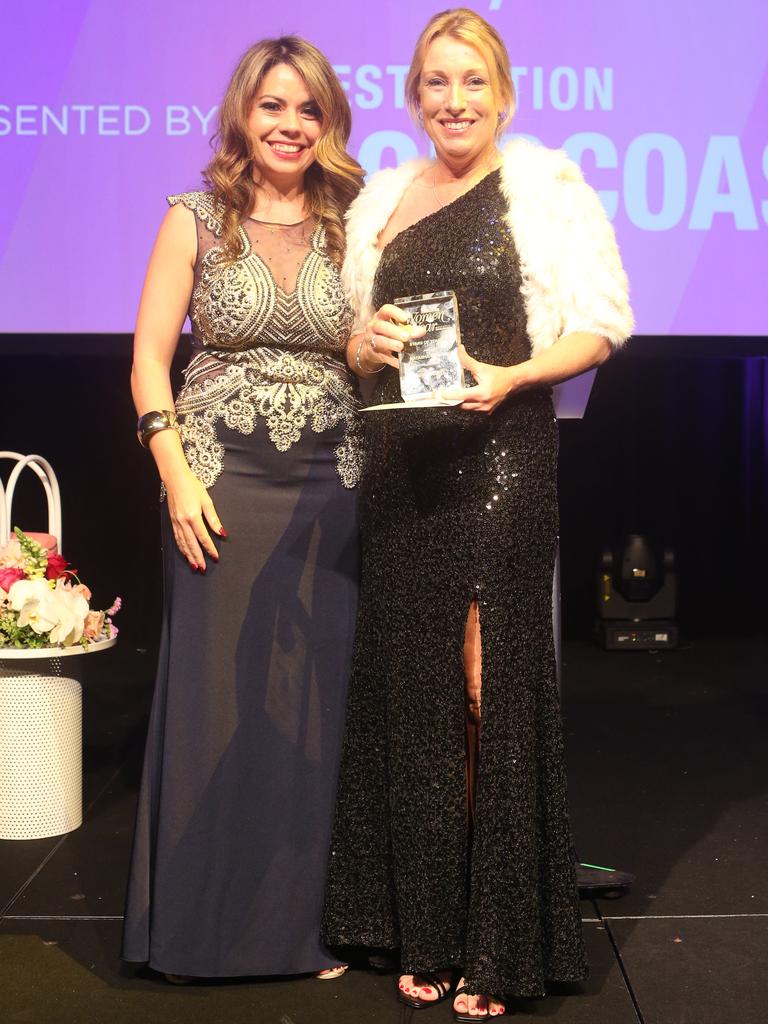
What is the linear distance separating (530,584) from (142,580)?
11.9 ft

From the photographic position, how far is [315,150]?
2.19 meters

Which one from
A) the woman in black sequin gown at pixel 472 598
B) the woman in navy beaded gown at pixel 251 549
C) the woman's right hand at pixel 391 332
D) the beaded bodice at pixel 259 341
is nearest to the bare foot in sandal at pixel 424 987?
the woman in black sequin gown at pixel 472 598

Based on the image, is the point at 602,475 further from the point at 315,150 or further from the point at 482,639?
the point at 482,639

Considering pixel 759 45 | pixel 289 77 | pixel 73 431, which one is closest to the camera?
pixel 289 77

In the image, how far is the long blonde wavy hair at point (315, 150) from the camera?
2.14m

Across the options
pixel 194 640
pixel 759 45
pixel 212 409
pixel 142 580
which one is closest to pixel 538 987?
pixel 194 640

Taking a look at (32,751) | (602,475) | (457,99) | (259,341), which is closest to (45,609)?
(32,751)

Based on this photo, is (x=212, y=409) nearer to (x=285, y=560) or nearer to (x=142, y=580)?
(x=285, y=560)

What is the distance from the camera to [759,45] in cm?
404

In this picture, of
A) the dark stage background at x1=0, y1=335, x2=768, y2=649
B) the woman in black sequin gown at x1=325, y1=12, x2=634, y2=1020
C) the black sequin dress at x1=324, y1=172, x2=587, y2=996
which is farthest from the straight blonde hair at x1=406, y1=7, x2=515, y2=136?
the dark stage background at x1=0, y1=335, x2=768, y2=649

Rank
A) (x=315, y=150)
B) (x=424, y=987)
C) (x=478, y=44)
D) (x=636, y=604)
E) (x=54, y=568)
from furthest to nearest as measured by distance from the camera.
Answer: (x=636, y=604), (x=54, y=568), (x=315, y=150), (x=424, y=987), (x=478, y=44)

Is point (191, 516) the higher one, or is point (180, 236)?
point (180, 236)

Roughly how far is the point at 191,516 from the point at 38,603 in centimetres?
101

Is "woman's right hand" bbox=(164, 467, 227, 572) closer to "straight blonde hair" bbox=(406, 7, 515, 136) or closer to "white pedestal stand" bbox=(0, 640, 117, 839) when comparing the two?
"straight blonde hair" bbox=(406, 7, 515, 136)
